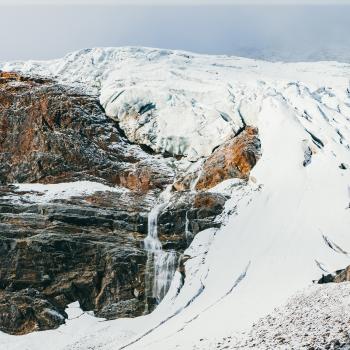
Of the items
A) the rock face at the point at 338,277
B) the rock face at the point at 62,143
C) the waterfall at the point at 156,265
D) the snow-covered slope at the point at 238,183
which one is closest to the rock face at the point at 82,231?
the rock face at the point at 62,143

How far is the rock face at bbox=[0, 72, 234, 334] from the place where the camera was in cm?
5928

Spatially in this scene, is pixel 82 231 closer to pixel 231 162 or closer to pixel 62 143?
pixel 62 143

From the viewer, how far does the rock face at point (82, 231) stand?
59.3 m

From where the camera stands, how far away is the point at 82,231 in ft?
207

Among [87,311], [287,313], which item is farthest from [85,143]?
[287,313]

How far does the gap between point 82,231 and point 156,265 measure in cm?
795

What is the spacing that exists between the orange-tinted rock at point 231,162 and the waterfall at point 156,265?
25.3 ft

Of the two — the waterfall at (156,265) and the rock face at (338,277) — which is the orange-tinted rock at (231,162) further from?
the rock face at (338,277)

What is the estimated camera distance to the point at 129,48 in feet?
349

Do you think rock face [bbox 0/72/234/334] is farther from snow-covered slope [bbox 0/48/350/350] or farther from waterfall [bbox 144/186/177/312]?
snow-covered slope [bbox 0/48/350/350]

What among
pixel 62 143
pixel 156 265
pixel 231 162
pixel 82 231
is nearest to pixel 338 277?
pixel 156 265

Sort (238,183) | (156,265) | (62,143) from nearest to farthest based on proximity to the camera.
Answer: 1. (156,265)
2. (238,183)
3. (62,143)

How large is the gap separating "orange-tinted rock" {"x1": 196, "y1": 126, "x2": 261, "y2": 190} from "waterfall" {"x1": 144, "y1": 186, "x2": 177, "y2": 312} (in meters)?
7.71

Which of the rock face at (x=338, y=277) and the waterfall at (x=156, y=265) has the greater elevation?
the waterfall at (x=156, y=265)
